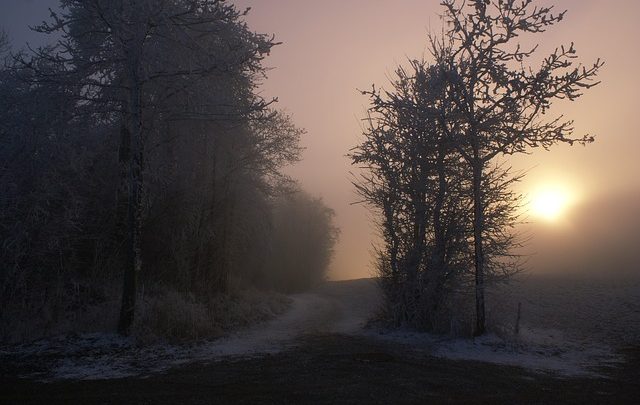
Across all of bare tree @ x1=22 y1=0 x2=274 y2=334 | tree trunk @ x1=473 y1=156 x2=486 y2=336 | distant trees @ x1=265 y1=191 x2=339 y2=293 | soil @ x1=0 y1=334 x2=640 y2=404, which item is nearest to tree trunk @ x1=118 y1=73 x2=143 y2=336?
bare tree @ x1=22 y1=0 x2=274 y2=334

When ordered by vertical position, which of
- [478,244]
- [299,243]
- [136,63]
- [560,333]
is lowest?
[560,333]

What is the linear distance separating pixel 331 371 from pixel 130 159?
10053 mm

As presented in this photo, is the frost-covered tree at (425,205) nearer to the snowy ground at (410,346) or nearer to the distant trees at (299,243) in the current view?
the snowy ground at (410,346)

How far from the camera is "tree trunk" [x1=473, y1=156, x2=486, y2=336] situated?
13.8 metres

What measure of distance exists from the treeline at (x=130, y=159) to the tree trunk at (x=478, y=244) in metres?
6.50

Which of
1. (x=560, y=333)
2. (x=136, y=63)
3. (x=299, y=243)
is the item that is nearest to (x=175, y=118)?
(x=136, y=63)

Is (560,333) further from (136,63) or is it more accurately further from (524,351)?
(136,63)

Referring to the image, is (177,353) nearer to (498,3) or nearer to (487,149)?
(487,149)

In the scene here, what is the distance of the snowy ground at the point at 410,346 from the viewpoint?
32.9 feet

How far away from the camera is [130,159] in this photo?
1580cm

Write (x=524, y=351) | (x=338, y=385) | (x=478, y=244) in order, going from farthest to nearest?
(x=478, y=244), (x=524, y=351), (x=338, y=385)

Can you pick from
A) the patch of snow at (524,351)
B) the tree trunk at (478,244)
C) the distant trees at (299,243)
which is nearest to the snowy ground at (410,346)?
the patch of snow at (524,351)

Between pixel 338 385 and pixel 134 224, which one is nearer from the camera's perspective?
pixel 338 385

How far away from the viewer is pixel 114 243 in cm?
1805
